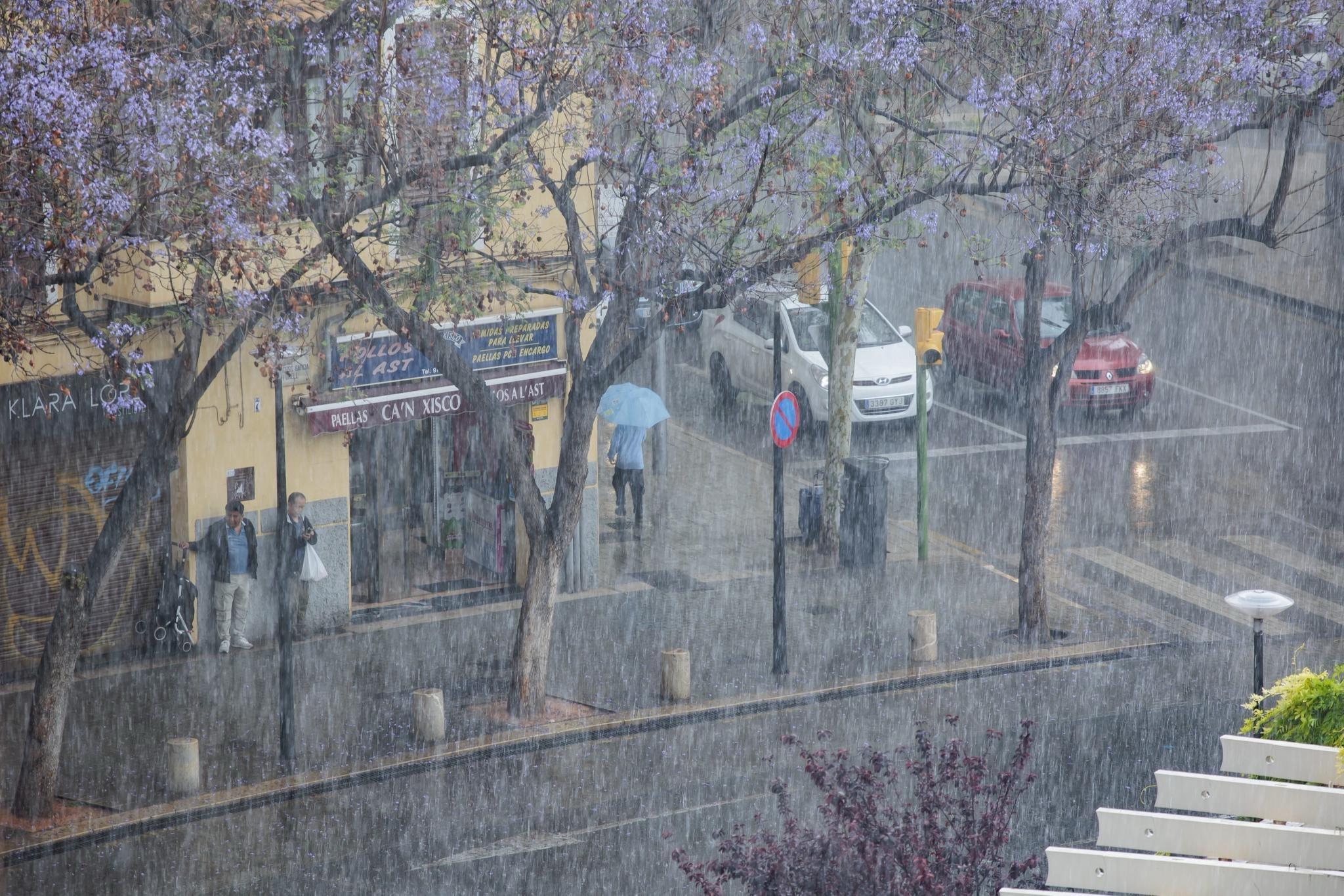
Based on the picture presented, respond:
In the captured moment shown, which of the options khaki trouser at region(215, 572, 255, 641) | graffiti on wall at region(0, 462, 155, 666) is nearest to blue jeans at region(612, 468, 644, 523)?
khaki trouser at region(215, 572, 255, 641)

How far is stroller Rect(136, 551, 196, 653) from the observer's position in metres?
16.2

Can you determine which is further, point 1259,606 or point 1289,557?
point 1289,557

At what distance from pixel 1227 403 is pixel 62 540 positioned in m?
17.0

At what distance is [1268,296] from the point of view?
30.2 meters

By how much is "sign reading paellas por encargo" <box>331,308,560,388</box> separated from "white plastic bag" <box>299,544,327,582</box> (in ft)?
5.44

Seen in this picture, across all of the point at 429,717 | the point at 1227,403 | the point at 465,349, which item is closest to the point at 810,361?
the point at 1227,403

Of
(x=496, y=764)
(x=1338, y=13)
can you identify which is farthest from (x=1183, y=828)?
(x=1338, y=13)

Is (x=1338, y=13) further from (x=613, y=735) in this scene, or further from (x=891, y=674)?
(x=613, y=735)

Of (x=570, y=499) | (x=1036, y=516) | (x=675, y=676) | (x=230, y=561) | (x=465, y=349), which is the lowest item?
(x=675, y=676)

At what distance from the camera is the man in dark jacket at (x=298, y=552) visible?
16625 millimetres

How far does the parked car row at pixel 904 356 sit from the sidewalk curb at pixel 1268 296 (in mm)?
5185

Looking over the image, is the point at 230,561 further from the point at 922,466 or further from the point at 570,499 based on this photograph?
the point at 922,466

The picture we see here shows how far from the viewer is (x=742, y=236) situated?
15.6m

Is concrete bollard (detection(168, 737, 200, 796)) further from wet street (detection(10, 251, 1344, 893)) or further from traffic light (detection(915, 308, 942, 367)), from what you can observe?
traffic light (detection(915, 308, 942, 367))
